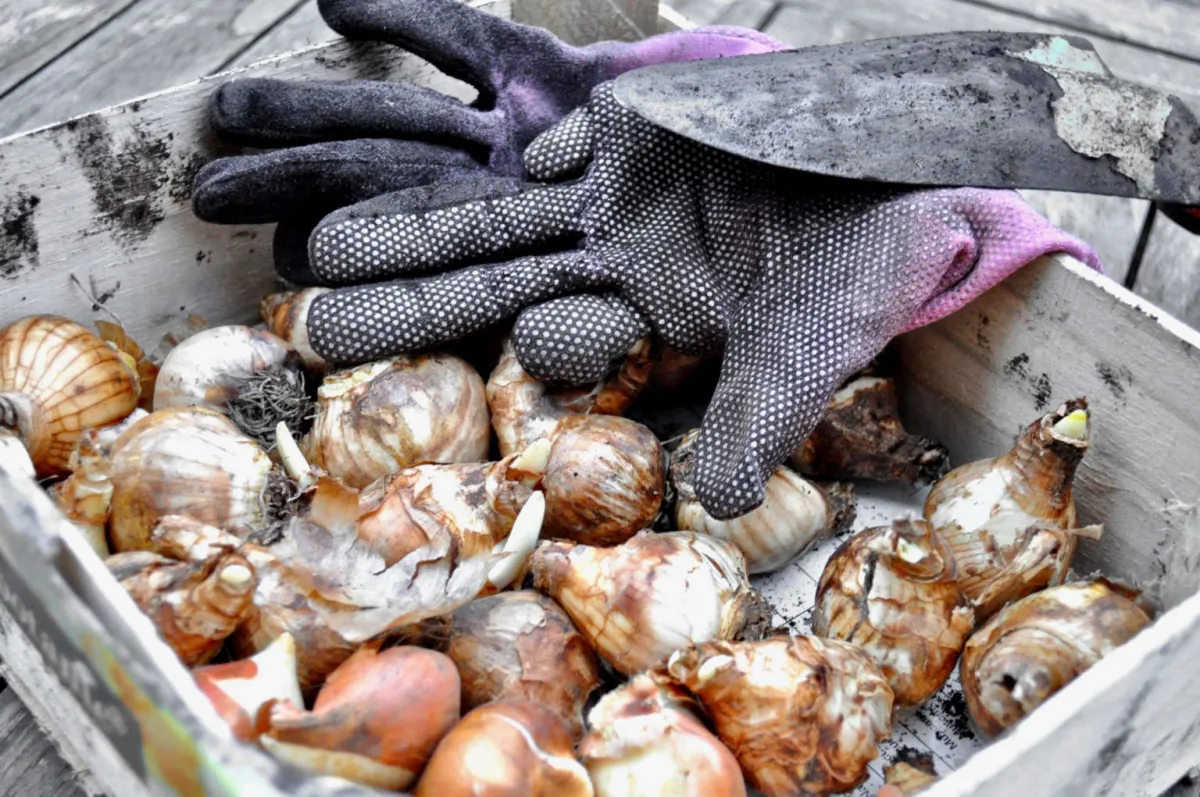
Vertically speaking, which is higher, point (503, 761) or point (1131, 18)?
point (1131, 18)

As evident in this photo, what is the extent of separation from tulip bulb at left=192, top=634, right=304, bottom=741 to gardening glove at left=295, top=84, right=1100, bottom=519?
0.26 m

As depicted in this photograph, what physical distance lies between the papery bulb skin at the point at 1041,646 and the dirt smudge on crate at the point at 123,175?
2.13 ft

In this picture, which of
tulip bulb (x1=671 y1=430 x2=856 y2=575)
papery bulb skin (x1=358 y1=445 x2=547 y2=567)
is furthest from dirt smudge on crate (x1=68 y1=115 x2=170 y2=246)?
tulip bulb (x1=671 y1=430 x2=856 y2=575)

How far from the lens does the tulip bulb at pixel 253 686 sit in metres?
0.45

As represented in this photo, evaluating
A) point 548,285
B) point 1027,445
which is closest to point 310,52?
point 548,285

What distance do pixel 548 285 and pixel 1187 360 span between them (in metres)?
0.39

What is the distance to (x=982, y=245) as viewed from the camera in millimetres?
709

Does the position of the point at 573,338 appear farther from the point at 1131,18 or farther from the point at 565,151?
the point at 1131,18

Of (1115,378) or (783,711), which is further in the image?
(1115,378)

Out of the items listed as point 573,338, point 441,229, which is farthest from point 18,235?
point 573,338

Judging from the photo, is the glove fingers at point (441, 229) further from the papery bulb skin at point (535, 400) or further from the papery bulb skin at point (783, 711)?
the papery bulb skin at point (783, 711)

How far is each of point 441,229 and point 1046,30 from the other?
84cm

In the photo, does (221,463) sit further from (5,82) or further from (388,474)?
(5,82)

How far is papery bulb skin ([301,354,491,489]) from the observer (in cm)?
69
